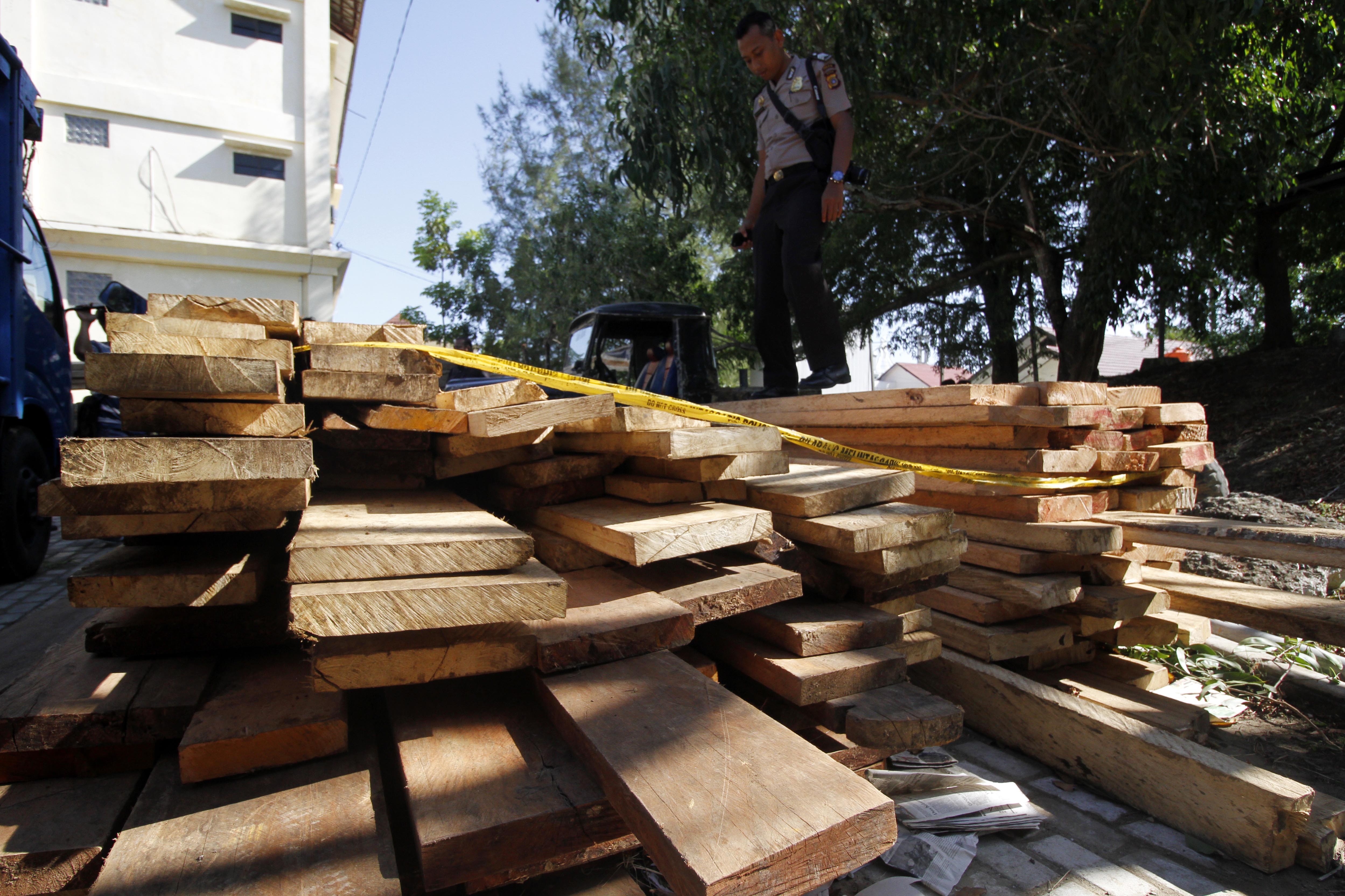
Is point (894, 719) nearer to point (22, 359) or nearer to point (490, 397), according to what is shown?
point (490, 397)

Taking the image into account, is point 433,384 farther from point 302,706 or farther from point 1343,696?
point 1343,696

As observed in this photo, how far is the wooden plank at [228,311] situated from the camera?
2.73 meters

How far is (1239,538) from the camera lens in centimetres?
276

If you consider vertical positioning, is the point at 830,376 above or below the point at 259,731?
above

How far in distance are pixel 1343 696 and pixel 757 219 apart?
3674 millimetres

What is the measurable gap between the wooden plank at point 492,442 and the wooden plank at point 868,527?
2.65 ft

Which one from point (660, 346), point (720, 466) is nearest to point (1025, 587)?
point (720, 466)

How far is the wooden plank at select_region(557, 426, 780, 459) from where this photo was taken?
2.19m

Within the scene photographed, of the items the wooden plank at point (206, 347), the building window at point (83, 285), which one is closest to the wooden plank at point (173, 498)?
the wooden plank at point (206, 347)

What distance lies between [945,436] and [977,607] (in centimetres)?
83

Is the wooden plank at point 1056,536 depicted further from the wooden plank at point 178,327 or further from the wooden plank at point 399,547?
the wooden plank at point 178,327

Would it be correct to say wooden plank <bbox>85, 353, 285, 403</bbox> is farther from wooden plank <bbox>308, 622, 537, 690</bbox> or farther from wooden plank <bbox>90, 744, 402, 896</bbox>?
wooden plank <bbox>90, 744, 402, 896</bbox>

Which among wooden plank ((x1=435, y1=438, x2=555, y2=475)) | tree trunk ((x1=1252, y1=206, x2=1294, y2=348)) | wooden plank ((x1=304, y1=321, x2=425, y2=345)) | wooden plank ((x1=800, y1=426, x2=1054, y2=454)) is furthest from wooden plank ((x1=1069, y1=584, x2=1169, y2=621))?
tree trunk ((x1=1252, y1=206, x2=1294, y2=348))

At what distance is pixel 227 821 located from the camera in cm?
147
